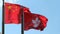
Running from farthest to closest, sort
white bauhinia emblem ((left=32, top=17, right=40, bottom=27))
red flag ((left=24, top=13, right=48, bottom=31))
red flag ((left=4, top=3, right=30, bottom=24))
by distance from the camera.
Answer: white bauhinia emblem ((left=32, top=17, right=40, bottom=27)) → red flag ((left=24, top=13, right=48, bottom=31)) → red flag ((left=4, top=3, right=30, bottom=24))

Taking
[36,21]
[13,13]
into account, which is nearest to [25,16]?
[36,21]

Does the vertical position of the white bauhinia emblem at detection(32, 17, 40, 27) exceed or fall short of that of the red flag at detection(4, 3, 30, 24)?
it falls short

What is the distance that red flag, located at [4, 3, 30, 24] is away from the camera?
71.1 ft

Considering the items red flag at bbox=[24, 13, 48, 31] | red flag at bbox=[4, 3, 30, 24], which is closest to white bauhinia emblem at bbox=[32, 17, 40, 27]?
red flag at bbox=[24, 13, 48, 31]

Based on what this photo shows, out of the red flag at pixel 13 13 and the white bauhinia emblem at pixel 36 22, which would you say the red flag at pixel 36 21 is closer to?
the white bauhinia emblem at pixel 36 22

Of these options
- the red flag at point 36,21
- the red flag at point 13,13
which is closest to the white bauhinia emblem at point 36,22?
the red flag at point 36,21

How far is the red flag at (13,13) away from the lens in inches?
853

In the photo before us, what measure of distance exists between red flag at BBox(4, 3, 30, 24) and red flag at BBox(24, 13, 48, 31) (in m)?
1.68

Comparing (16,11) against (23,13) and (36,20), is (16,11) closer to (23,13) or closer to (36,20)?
(23,13)

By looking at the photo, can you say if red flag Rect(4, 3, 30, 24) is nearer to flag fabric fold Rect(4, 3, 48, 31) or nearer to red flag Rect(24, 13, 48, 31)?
flag fabric fold Rect(4, 3, 48, 31)

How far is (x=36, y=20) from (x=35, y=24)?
1.41 feet

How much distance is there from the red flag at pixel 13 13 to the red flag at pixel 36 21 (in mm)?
1676

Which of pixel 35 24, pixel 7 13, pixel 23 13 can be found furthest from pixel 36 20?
pixel 7 13

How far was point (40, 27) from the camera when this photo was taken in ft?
81.5
